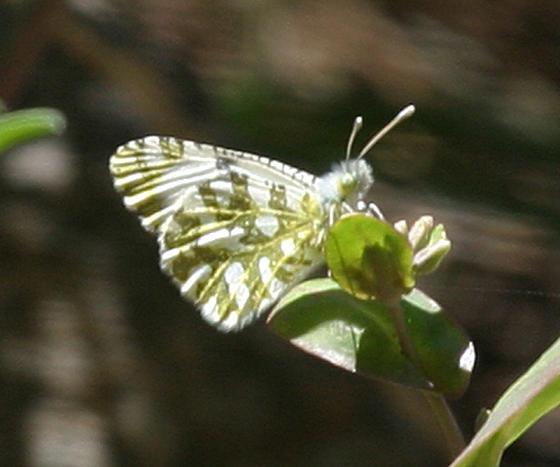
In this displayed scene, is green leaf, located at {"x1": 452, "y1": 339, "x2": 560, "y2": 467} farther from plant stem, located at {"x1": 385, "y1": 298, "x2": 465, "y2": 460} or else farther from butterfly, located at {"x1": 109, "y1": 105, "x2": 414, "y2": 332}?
butterfly, located at {"x1": 109, "y1": 105, "x2": 414, "y2": 332}

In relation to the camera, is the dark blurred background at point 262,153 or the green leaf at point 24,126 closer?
the green leaf at point 24,126

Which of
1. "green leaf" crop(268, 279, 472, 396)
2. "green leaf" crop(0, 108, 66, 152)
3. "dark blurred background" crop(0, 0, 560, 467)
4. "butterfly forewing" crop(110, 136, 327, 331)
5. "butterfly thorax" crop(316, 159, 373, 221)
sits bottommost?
"dark blurred background" crop(0, 0, 560, 467)

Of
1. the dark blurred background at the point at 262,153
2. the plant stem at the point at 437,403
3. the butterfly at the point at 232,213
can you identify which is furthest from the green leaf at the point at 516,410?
the dark blurred background at the point at 262,153

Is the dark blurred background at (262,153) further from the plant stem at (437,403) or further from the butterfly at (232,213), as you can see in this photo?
the plant stem at (437,403)

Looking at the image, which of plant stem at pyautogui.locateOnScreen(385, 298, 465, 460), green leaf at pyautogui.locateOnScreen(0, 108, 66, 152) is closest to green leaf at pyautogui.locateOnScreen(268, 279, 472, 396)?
plant stem at pyautogui.locateOnScreen(385, 298, 465, 460)

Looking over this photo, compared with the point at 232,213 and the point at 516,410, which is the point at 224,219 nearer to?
Answer: the point at 232,213

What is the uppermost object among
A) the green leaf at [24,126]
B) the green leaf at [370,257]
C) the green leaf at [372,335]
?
the green leaf at [24,126]

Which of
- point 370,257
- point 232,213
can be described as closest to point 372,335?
point 370,257

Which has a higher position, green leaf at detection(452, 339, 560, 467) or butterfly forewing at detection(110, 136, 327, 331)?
green leaf at detection(452, 339, 560, 467)
